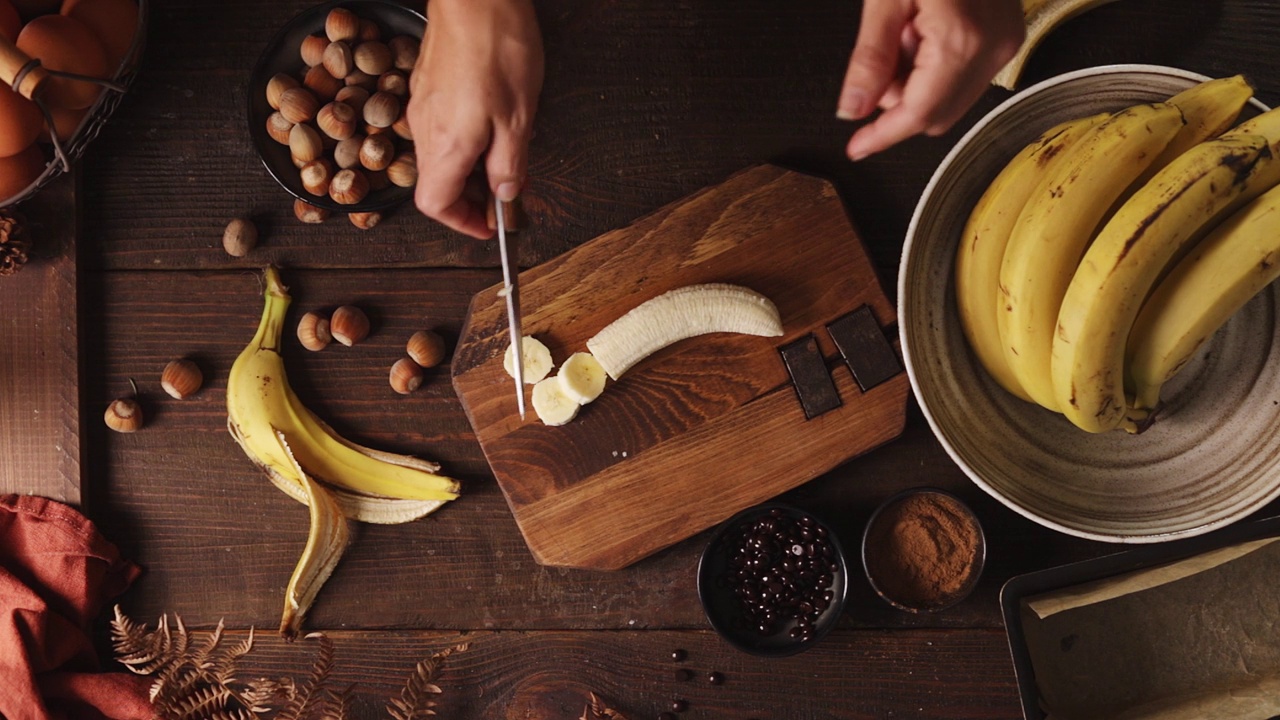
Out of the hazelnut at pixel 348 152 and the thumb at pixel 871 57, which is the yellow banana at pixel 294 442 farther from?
the thumb at pixel 871 57

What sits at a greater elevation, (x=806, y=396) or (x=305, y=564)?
(x=806, y=396)

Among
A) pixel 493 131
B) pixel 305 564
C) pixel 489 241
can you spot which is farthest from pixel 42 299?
pixel 493 131

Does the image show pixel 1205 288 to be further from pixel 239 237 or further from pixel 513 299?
pixel 239 237

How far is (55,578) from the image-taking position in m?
1.34

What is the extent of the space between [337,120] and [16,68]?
38 cm

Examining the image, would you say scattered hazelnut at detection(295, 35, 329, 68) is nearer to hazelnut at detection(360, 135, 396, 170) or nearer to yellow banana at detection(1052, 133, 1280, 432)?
hazelnut at detection(360, 135, 396, 170)

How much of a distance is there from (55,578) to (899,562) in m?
1.28

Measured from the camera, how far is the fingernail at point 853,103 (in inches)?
34.9

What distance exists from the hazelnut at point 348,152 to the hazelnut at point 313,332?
0.24m

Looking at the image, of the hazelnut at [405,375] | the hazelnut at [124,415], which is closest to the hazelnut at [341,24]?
the hazelnut at [405,375]

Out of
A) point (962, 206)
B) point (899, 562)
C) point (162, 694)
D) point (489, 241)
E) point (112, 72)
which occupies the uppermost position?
point (112, 72)

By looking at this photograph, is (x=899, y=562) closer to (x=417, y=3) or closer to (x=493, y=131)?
(x=493, y=131)

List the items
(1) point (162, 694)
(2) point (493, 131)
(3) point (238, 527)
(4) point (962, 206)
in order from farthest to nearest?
1. (3) point (238, 527)
2. (1) point (162, 694)
3. (4) point (962, 206)
4. (2) point (493, 131)

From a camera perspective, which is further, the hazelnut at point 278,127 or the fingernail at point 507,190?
the hazelnut at point 278,127
